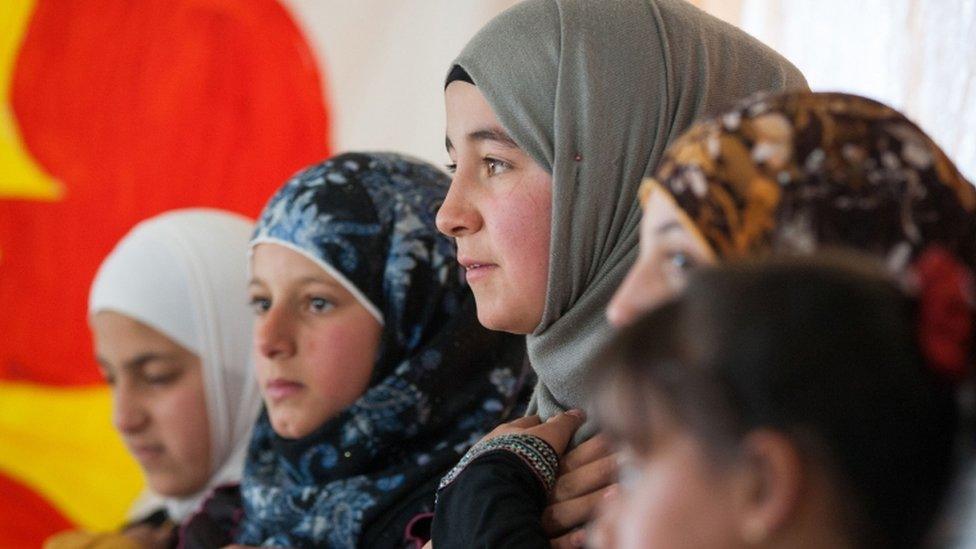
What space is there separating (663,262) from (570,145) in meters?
0.48

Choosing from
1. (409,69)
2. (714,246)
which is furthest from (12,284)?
(714,246)

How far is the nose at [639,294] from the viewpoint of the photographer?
2.75 feet

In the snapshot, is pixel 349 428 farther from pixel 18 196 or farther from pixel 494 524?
pixel 18 196

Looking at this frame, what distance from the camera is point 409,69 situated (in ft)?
8.95

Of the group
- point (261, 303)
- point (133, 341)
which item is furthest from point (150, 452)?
point (261, 303)

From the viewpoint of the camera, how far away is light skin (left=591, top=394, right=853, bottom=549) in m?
0.66

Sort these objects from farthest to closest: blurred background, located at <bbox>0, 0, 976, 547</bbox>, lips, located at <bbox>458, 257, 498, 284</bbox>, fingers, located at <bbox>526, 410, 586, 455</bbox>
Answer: blurred background, located at <bbox>0, 0, 976, 547</bbox> → lips, located at <bbox>458, 257, 498, 284</bbox> → fingers, located at <bbox>526, 410, 586, 455</bbox>

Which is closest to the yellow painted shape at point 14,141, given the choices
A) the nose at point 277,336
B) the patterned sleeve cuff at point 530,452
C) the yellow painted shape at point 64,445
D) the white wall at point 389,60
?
the yellow painted shape at point 64,445

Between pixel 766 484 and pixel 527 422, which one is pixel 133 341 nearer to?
pixel 527 422

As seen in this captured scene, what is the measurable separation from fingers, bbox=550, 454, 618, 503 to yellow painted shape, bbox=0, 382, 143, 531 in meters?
1.87

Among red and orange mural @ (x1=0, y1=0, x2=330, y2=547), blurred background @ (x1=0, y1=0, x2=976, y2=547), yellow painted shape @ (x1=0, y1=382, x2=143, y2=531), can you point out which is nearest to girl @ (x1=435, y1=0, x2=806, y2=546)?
blurred background @ (x1=0, y1=0, x2=976, y2=547)

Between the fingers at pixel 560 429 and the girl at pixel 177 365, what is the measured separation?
107cm

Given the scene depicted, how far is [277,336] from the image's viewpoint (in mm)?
1765

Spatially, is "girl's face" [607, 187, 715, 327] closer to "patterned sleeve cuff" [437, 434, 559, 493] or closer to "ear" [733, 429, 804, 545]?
"ear" [733, 429, 804, 545]
